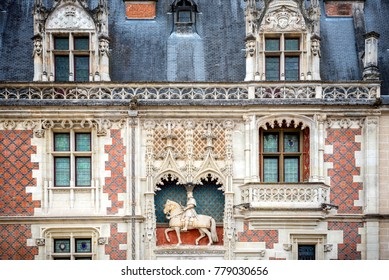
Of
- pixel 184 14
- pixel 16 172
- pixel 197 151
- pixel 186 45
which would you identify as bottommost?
pixel 16 172

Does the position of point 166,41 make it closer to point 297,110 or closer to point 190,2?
point 190,2

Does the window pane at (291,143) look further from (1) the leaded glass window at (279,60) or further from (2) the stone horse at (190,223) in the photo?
(2) the stone horse at (190,223)

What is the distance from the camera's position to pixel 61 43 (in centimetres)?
1602

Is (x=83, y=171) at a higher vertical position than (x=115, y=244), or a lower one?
higher

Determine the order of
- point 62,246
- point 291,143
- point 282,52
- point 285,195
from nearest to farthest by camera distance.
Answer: point 285,195 < point 62,246 < point 291,143 < point 282,52

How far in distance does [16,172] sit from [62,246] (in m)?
1.93

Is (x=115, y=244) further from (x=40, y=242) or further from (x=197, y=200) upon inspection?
(x=197, y=200)

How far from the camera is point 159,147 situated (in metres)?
15.5

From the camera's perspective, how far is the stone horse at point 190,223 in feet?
50.1

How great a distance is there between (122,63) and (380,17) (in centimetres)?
652

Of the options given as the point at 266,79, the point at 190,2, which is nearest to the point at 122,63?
the point at 190,2

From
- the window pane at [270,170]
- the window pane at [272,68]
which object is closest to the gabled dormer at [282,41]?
the window pane at [272,68]

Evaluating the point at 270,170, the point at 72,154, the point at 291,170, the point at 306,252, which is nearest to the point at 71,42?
the point at 72,154

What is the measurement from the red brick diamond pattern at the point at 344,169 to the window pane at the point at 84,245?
547 centimetres
